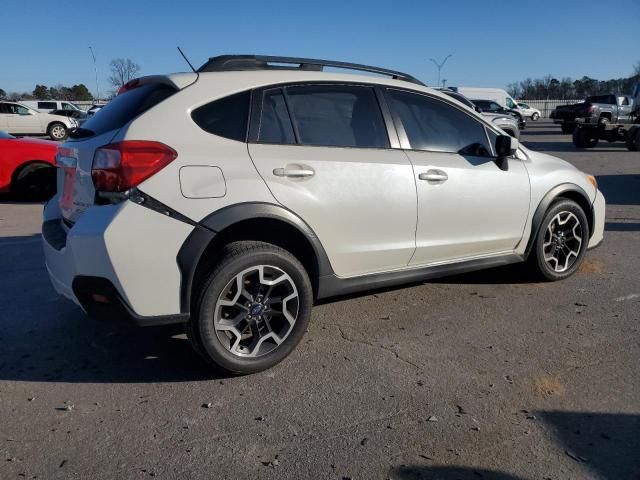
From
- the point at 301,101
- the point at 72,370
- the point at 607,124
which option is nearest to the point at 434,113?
the point at 301,101

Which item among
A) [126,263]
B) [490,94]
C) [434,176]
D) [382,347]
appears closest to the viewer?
[126,263]

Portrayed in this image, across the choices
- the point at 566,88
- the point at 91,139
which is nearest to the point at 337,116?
the point at 91,139

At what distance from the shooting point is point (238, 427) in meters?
2.81

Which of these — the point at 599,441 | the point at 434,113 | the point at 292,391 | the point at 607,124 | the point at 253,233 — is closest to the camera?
the point at 599,441

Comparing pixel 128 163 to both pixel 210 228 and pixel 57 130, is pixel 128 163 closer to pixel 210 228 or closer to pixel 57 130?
pixel 210 228

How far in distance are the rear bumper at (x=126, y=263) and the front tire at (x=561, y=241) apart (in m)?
3.13

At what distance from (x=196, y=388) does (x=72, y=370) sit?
2.76 ft

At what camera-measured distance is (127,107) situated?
3355mm

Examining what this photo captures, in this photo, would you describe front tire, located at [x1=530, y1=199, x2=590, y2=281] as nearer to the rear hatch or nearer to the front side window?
the front side window

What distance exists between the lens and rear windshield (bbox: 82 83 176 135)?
322 centimetres

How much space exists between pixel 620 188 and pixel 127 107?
33.3ft

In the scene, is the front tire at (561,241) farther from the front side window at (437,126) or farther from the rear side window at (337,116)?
the rear side window at (337,116)

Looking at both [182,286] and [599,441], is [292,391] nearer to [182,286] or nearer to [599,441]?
[182,286]

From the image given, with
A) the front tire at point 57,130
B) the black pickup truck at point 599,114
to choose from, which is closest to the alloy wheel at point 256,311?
the black pickup truck at point 599,114
